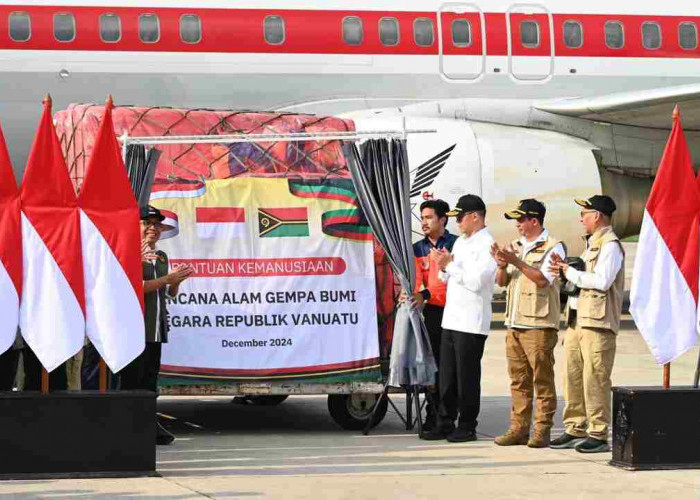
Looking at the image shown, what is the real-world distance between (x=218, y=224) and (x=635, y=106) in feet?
30.9

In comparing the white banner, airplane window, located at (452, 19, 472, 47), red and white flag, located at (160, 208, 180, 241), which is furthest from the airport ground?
airplane window, located at (452, 19, 472, 47)

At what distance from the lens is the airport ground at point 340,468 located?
316 inches

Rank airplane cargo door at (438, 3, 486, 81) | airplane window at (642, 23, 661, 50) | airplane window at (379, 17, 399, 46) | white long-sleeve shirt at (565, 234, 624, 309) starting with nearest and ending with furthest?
1. white long-sleeve shirt at (565, 234, 624, 309)
2. airplane window at (379, 17, 399, 46)
3. airplane cargo door at (438, 3, 486, 81)
4. airplane window at (642, 23, 661, 50)

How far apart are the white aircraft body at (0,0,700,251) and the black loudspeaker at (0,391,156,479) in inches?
323

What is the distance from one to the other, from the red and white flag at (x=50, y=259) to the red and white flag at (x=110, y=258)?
8 centimetres

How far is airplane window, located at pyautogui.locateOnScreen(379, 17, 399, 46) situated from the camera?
1808 cm

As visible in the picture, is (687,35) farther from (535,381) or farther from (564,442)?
(564,442)

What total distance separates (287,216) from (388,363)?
1413 millimetres

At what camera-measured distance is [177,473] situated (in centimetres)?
862

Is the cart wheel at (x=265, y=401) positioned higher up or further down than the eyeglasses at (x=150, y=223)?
further down

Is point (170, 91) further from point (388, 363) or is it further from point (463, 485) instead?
point (463, 485)

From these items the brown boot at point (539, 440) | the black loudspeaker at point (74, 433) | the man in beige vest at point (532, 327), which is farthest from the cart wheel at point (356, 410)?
the black loudspeaker at point (74, 433)

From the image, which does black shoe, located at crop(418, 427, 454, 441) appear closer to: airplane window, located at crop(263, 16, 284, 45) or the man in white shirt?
the man in white shirt

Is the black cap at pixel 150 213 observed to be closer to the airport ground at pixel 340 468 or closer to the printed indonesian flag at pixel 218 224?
the printed indonesian flag at pixel 218 224
